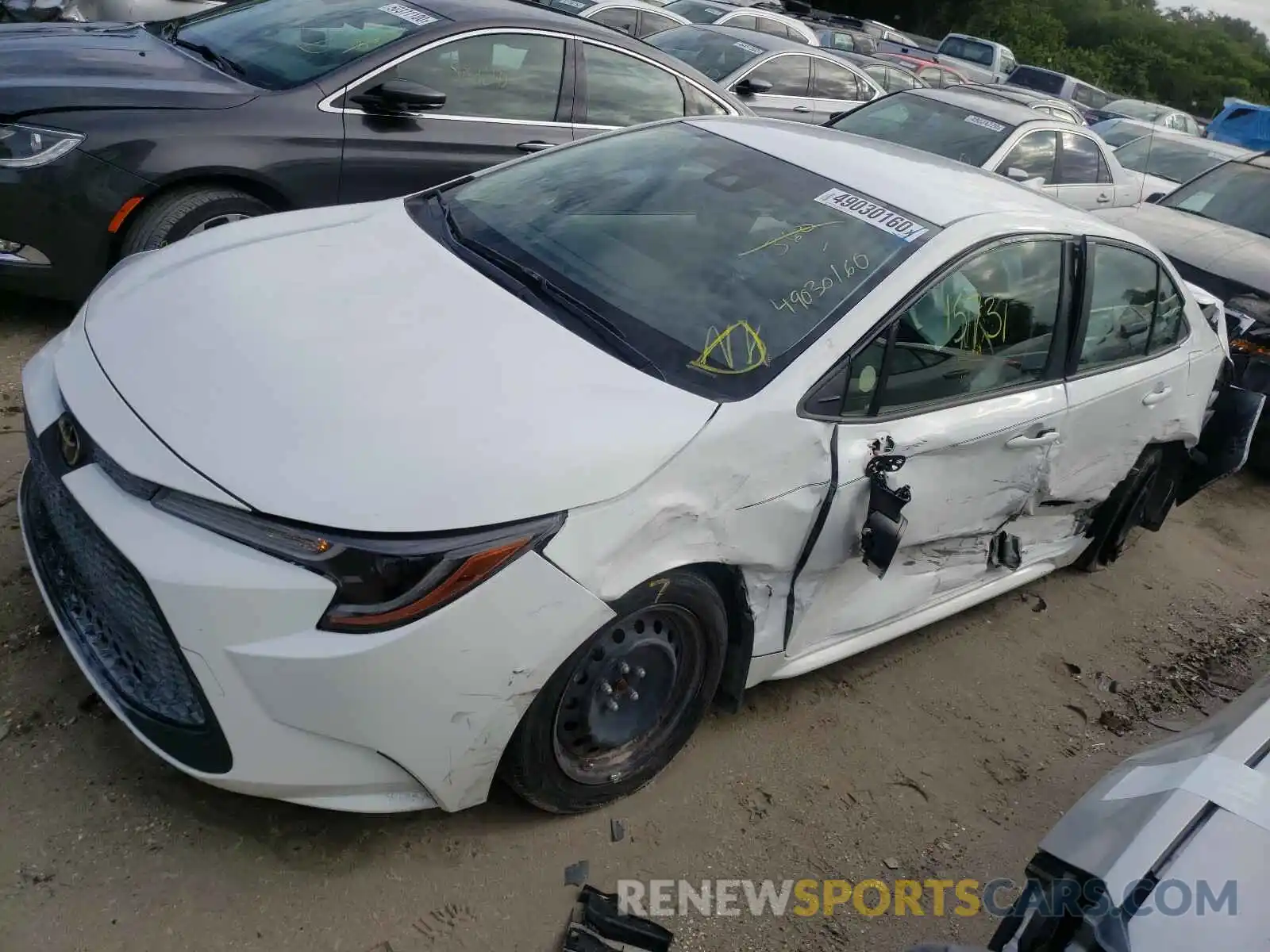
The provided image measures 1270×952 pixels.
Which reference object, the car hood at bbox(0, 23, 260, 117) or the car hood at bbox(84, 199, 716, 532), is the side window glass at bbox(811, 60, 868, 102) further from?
the car hood at bbox(84, 199, 716, 532)

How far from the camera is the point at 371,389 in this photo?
239 centimetres

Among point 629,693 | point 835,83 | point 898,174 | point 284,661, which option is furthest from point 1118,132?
point 284,661

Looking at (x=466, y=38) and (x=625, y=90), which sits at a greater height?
(x=466, y=38)

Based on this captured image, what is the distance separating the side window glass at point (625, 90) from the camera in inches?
216

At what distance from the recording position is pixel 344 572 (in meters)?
2.09

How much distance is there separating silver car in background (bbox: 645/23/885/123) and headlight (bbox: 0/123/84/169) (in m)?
6.33

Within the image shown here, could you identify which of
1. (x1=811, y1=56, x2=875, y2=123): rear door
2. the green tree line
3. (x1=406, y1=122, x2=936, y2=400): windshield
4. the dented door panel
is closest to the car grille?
(x1=406, y1=122, x2=936, y2=400): windshield

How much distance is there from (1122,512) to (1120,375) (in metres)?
0.88

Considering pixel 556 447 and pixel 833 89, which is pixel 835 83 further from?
pixel 556 447

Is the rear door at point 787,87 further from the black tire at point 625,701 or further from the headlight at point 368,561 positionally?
the headlight at point 368,561

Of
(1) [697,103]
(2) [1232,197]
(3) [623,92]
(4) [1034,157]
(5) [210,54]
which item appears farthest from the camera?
(4) [1034,157]

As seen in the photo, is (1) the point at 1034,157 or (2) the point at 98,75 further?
(1) the point at 1034,157

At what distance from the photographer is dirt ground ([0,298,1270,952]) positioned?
232 cm

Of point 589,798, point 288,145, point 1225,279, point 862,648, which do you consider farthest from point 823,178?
point 1225,279
